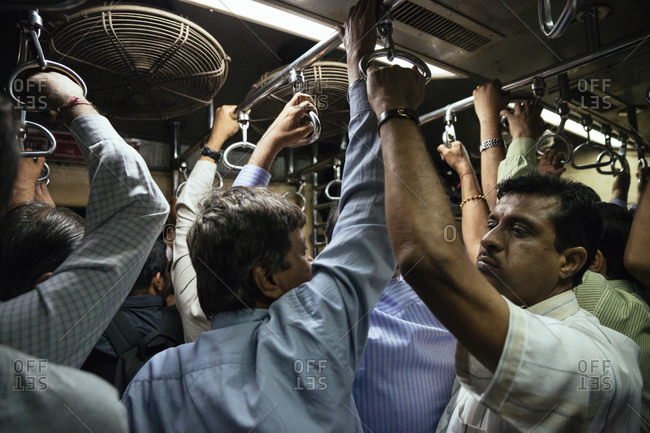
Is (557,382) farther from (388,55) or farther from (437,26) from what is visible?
(437,26)

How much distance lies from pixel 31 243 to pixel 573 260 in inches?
59.2

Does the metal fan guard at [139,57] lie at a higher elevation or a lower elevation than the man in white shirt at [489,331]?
higher

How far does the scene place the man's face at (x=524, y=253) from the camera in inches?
47.4

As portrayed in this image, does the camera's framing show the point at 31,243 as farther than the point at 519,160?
No

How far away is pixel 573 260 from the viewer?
4.07 ft

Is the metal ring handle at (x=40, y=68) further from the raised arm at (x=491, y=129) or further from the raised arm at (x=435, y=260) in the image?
the raised arm at (x=491, y=129)

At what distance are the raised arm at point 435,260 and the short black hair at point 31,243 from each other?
905mm

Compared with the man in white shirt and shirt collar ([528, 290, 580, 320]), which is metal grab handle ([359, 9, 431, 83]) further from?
shirt collar ([528, 290, 580, 320])

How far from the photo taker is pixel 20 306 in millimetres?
830

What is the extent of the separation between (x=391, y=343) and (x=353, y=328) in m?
0.28

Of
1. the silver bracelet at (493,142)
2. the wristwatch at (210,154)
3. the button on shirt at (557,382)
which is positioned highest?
the silver bracelet at (493,142)

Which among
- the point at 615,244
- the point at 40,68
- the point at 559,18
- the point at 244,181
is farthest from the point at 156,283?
the point at 615,244

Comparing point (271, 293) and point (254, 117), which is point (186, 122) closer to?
point (254, 117)

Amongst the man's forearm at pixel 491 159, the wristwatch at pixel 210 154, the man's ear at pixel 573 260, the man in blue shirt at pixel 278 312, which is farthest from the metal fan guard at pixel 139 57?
the man's ear at pixel 573 260
